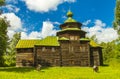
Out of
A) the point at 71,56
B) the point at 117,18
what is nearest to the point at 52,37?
the point at 71,56

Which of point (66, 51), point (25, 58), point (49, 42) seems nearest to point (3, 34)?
point (49, 42)

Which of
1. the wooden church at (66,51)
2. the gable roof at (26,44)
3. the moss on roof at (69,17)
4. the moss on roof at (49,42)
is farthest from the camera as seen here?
the moss on roof at (69,17)

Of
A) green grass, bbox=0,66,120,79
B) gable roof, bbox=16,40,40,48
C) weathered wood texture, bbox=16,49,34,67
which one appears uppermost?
gable roof, bbox=16,40,40,48

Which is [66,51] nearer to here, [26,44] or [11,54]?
Answer: [26,44]

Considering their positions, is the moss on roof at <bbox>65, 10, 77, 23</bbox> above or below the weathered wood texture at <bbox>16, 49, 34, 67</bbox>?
above

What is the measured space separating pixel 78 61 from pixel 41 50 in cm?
960

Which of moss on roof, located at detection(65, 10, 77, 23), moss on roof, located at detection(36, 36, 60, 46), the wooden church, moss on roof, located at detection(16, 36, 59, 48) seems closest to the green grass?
the wooden church

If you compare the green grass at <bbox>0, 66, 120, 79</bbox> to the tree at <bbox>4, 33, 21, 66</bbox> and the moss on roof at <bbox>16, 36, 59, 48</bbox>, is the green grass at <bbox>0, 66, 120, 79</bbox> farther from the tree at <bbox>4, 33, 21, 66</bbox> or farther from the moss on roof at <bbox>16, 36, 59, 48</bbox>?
the tree at <bbox>4, 33, 21, 66</bbox>

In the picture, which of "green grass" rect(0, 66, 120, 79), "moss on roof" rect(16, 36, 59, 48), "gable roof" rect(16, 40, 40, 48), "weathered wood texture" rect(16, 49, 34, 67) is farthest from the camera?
"gable roof" rect(16, 40, 40, 48)

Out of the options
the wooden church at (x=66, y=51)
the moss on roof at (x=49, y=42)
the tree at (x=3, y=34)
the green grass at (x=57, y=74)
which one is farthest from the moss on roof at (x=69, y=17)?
the green grass at (x=57, y=74)

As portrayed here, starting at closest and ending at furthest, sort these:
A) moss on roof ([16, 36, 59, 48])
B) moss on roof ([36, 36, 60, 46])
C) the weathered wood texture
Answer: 1. moss on roof ([36, 36, 60, 46])
2. moss on roof ([16, 36, 59, 48])
3. the weathered wood texture

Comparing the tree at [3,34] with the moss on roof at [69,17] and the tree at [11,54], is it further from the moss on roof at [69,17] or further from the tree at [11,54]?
the tree at [11,54]

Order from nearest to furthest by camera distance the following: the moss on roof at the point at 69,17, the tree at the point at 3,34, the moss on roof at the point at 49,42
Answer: the tree at the point at 3,34 → the moss on roof at the point at 49,42 → the moss on roof at the point at 69,17

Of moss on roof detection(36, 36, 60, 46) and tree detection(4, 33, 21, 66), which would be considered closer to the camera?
moss on roof detection(36, 36, 60, 46)
